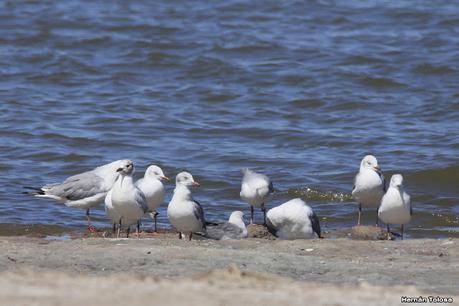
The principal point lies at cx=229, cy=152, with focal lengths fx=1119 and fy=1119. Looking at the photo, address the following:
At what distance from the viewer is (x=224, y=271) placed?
7.47 metres

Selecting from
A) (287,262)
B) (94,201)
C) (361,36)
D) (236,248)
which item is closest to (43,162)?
(94,201)

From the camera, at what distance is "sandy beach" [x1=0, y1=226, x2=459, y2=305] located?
652 cm

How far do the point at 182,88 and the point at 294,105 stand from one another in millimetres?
2572

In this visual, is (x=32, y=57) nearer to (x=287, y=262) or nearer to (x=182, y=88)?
(x=182, y=88)

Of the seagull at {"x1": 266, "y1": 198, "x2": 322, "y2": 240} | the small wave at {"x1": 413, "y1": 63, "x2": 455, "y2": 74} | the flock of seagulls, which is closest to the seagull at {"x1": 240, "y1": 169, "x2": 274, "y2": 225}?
the flock of seagulls

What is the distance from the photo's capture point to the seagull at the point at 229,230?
1125 centimetres

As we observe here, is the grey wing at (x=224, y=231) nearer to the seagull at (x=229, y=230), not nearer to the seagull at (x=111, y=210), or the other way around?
the seagull at (x=229, y=230)

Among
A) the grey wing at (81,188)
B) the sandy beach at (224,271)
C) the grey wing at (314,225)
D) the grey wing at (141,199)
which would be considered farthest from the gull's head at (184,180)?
the grey wing at (314,225)

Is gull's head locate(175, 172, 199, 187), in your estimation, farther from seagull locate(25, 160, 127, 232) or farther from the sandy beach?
seagull locate(25, 160, 127, 232)

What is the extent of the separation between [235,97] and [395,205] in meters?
9.69

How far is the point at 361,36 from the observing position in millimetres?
25359

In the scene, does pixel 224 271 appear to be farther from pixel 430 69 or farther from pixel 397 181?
pixel 430 69

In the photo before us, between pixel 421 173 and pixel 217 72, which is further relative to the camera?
pixel 217 72

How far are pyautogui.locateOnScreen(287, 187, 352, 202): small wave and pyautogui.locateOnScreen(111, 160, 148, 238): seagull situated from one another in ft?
12.3
